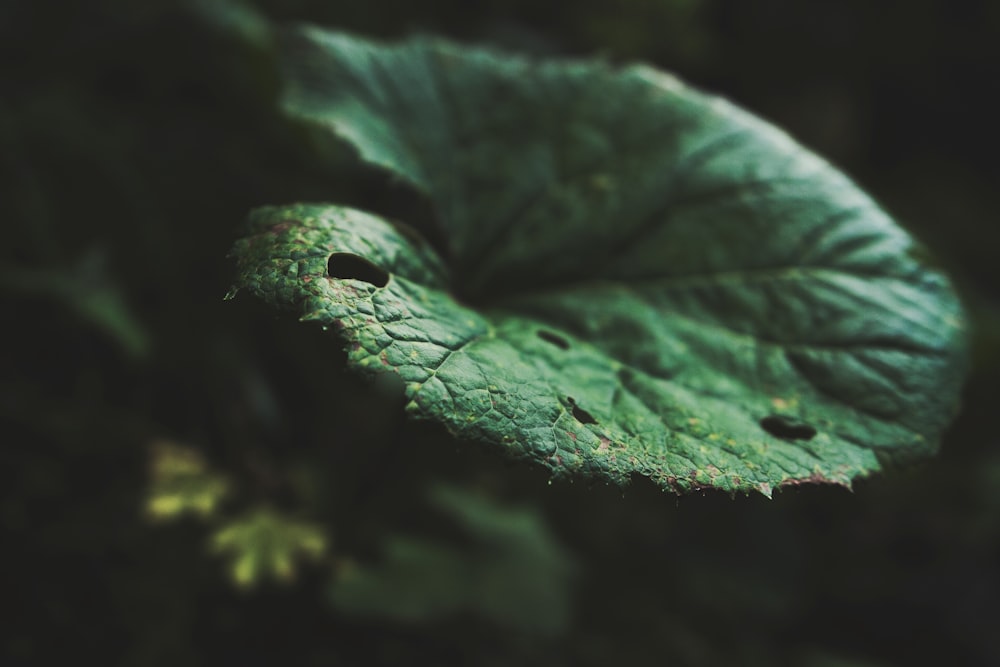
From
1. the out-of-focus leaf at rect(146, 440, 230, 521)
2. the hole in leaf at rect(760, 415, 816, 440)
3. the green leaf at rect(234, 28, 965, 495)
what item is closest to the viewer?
the green leaf at rect(234, 28, 965, 495)

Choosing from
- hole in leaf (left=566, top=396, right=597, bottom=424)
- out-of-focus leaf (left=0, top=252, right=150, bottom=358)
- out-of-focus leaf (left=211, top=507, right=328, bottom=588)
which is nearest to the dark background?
out-of-focus leaf (left=0, top=252, right=150, bottom=358)

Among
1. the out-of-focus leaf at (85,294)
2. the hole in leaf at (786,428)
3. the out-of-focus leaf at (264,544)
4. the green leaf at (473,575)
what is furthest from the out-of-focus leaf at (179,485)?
the hole in leaf at (786,428)

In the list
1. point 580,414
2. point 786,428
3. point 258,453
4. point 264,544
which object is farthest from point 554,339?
point 258,453

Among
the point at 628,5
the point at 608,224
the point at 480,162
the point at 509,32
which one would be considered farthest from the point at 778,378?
the point at 628,5

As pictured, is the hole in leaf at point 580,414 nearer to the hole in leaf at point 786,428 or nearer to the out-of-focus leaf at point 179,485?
the hole in leaf at point 786,428

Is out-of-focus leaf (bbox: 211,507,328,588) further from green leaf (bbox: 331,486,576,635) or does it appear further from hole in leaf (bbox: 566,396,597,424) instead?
hole in leaf (bbox: 566,396,597,424)

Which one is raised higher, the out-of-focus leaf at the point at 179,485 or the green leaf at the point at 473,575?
the green leaf at the point at 473,575

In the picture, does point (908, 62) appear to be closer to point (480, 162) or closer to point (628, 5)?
point (628, 5)
